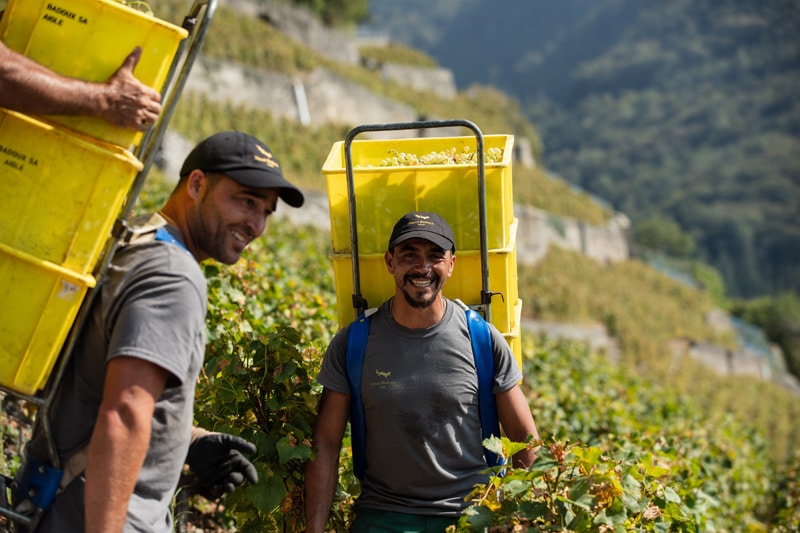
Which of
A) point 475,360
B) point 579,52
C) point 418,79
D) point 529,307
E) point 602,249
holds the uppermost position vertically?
point 579,52

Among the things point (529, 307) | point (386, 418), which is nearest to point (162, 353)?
point (386, 418)

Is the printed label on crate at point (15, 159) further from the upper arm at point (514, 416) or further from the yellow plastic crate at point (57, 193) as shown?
the upper arm at point (514, 416)

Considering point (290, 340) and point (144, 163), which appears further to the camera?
point (290, 340)

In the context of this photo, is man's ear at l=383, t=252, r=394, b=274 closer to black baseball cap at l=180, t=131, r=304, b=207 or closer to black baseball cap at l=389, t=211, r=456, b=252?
black baseball cap at l=389, t=211, r=456, b=252

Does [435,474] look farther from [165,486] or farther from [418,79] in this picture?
[418,79]

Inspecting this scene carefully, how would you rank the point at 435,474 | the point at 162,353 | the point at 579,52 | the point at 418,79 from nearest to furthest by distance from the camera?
the point at 162,353 → the point at 435,474 → the point at 418,79 → the point at 579,52

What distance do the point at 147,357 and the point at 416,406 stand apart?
1244 mm

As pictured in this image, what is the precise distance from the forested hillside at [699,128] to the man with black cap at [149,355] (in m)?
98.8

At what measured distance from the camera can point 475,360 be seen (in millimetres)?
3357

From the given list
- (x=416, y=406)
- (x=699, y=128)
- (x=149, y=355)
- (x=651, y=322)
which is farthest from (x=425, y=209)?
(x=699, y=128)

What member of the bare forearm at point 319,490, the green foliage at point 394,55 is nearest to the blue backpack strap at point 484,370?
the bare forearm at point 319,490

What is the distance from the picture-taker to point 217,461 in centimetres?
294

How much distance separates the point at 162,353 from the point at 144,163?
0.57m

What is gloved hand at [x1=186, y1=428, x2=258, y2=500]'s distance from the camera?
2.92 meters
